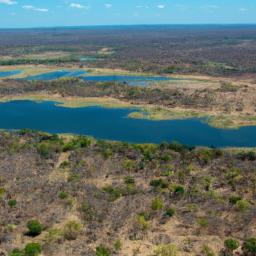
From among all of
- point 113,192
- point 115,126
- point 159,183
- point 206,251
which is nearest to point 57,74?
point 115,126

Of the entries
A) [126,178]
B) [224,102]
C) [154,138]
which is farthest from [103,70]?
[126,178]

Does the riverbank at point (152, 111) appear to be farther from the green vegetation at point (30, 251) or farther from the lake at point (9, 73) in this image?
the green vegetation at point (30, 251)

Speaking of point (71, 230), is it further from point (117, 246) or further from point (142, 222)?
point (142, 222)

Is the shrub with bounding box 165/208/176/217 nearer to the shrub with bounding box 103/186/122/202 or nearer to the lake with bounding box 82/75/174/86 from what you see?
the shrub with bounding box 103/186/122/202

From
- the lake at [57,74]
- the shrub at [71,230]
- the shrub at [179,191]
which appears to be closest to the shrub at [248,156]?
the shrub at [179,191]

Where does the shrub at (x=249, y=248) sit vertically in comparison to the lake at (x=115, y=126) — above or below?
below

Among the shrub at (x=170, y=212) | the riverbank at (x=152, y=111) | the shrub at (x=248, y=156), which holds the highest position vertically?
the riverbank at (x=152, y=111)

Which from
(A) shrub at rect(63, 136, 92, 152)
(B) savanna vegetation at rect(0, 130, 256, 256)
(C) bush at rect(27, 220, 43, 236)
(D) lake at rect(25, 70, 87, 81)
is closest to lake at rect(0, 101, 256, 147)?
(A) shrub at rect(63, 136, 92, 152)
